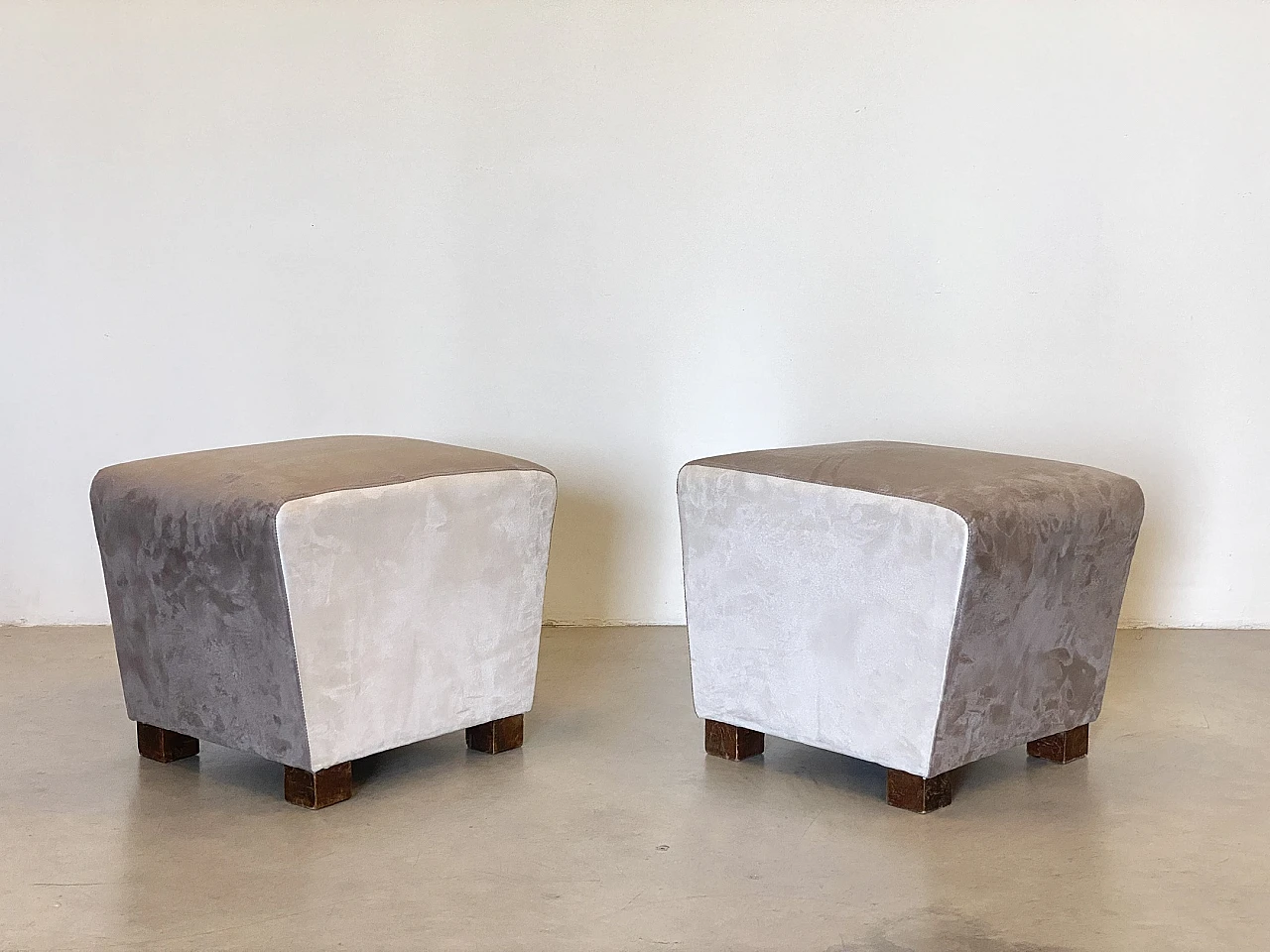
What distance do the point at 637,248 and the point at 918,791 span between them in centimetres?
172

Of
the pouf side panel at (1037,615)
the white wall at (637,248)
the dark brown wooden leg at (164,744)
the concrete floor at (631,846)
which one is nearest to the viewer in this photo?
the concrete floor at (631,846)

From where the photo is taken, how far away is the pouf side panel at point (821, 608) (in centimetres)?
211

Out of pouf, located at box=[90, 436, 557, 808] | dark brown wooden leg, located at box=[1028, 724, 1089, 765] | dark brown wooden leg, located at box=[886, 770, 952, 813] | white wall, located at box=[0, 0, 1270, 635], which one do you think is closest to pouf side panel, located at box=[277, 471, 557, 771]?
pouf, located at box=[90, 436, 557, 808]

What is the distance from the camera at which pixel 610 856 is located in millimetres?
1981

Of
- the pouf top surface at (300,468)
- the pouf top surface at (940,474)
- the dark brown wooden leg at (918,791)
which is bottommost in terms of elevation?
the dark brown wooden leg at (918,791)

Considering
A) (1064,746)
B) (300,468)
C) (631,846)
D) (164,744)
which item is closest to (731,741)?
(631,846)

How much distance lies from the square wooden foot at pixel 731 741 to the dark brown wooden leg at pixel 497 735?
348 mm

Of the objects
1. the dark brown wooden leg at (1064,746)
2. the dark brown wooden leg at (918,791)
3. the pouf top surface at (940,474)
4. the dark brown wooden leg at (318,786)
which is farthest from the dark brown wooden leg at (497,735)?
the dark brown wooden leg at (1064,746)

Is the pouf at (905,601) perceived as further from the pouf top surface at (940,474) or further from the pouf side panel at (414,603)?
the pouf side panel at (414,603)

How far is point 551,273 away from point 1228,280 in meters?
1.69

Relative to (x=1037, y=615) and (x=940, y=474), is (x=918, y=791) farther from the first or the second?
(x=940, y=474)

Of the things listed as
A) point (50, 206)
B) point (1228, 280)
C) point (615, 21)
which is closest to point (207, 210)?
point (50, 206)

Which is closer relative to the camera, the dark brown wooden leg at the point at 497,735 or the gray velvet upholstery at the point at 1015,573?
the gray velvet upholstery at the point at 1015,573

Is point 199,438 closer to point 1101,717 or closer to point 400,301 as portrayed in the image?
point 400,301
